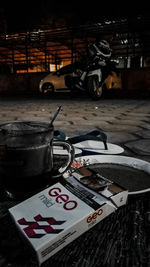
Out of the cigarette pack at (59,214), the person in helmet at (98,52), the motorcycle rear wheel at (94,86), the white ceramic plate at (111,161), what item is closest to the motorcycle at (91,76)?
the motorcycle rear wheel at (94,86)

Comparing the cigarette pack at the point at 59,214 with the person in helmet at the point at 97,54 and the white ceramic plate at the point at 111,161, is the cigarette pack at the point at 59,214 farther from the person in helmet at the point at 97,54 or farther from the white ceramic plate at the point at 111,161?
the person in helmet at the point at 97,54

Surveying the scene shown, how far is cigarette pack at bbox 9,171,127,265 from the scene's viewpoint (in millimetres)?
466

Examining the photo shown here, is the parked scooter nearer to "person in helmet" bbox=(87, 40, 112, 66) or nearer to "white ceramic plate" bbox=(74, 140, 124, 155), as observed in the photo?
"person in helmet" bbox=(87, 40, 112, 66)

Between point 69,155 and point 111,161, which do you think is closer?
point 69,155

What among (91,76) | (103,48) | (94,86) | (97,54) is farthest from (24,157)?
(103,48)

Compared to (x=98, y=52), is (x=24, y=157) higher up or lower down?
lower down

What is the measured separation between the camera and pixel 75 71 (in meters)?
6.34

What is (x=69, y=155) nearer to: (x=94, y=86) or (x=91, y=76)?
(x=91, y=76)

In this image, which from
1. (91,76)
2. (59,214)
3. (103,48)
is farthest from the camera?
(103,48)

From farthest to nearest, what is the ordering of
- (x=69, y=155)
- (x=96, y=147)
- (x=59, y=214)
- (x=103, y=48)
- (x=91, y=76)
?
(x=103, y=48), (x=91, y=76), (x=96, y=147), (x=69, y=155), (x=59, y=214)

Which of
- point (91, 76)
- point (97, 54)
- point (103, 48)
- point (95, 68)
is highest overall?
point (103, 48)

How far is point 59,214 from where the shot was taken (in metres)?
0.53

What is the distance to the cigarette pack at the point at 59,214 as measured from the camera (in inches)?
18.4

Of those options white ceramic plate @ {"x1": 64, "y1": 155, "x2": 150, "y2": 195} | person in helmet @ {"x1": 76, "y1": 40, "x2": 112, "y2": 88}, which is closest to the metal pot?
white ceramic plate @ {"x1": 64, "y1": 155, "x2": 150, "y2": 195}
